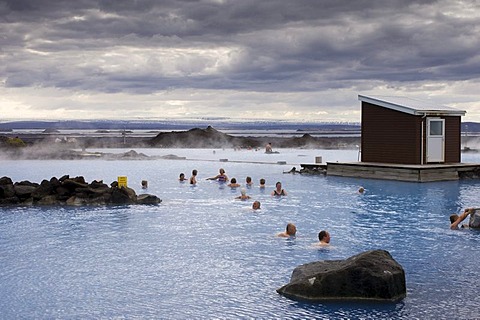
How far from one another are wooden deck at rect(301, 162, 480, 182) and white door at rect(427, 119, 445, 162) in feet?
2.23

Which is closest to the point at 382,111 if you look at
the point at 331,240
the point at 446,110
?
the point at 446,110

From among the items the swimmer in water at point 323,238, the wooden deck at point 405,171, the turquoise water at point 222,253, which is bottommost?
the turquoise water at point 222,253

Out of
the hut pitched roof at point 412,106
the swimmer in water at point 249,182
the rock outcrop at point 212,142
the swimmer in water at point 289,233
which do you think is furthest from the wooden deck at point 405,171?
the rock outcrop at point 212,142

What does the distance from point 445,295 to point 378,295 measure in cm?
129

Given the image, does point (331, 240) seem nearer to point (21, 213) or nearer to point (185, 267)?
point (185, 267)

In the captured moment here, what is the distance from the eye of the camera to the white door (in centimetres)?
3052

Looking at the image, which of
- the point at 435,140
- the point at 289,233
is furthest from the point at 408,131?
the point at 289,233

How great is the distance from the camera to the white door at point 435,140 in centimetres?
3052

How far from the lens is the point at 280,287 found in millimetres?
11039

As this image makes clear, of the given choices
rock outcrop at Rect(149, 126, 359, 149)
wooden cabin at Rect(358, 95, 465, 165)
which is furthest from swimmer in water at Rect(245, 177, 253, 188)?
rock outcrop at Rect(149, 126, 359, 149)

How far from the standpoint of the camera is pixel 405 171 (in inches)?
1141

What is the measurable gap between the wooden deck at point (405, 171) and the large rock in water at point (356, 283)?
1911 centimetres

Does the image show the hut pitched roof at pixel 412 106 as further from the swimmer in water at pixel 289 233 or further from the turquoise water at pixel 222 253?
the swimmer in water at pixel 289 233

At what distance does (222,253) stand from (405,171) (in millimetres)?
16841
